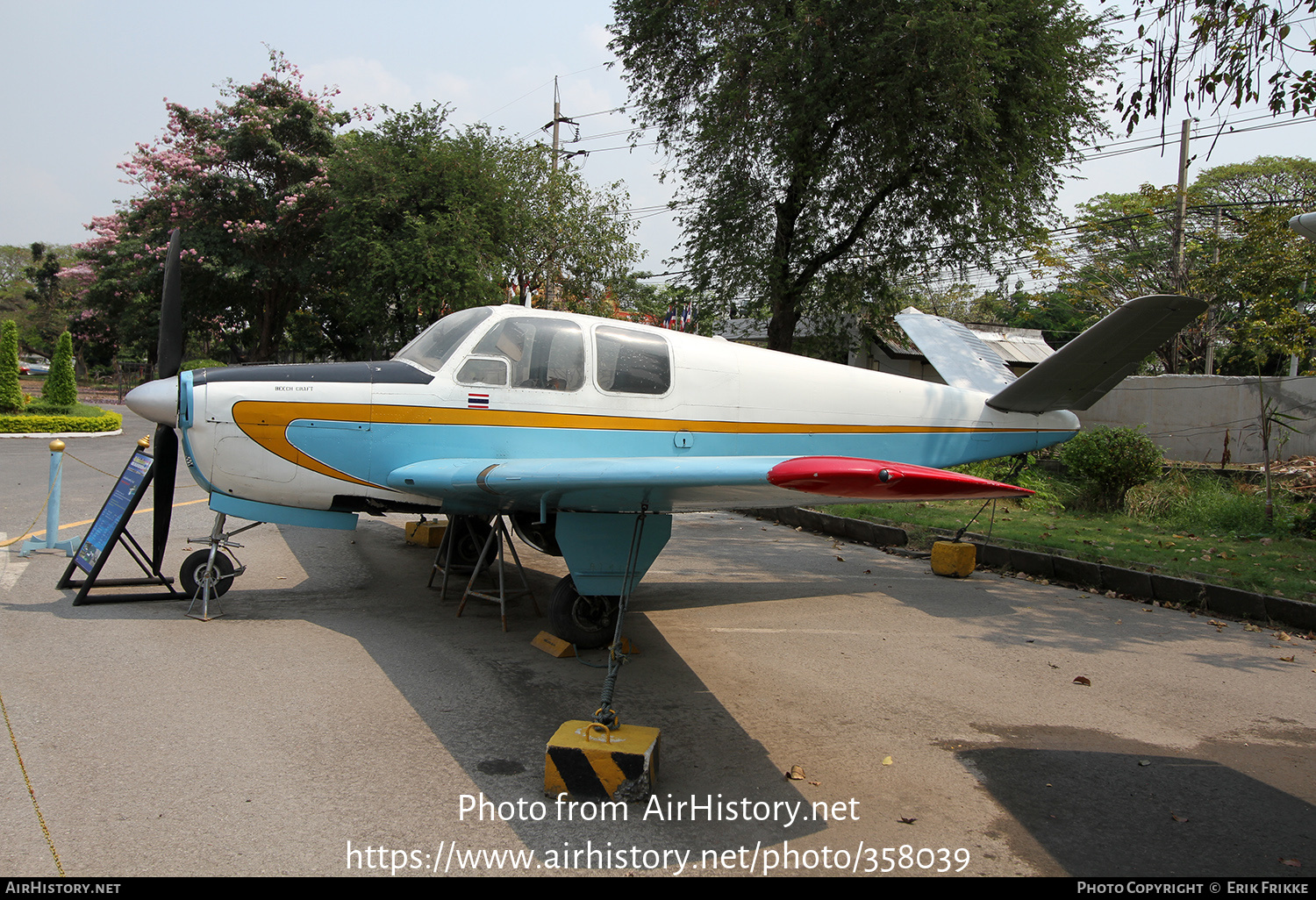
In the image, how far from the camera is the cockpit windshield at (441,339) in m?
6.16

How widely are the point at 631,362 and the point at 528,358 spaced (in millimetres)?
817

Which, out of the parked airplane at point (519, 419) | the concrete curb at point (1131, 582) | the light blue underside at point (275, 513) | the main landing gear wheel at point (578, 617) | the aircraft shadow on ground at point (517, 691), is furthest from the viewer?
the concrete curb at point (1131, 582)

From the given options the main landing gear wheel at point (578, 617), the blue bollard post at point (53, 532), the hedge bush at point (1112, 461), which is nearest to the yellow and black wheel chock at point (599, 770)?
the main landing gear wheel at point (578, 617)

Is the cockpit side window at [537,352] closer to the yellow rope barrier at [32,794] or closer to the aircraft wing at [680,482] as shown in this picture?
the aircraft wing at [680,482]

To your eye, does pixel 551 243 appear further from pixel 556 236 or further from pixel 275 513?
pixel 275 513

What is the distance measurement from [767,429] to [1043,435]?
312cm

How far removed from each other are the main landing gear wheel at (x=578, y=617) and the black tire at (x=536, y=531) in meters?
0.69

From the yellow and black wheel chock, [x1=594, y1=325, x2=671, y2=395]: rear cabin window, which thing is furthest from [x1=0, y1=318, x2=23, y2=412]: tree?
the yellow and black wheel chock

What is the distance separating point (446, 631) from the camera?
6.23 m

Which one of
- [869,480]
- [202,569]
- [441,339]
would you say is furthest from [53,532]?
[869,480]

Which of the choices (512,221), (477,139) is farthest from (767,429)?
(477,139)

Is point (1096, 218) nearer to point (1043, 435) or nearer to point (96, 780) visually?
point (1043, 435)

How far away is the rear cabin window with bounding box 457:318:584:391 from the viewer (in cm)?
607

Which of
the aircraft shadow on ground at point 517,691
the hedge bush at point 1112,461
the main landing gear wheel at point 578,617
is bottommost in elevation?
the aircraft shadow on ground at point 517,691
